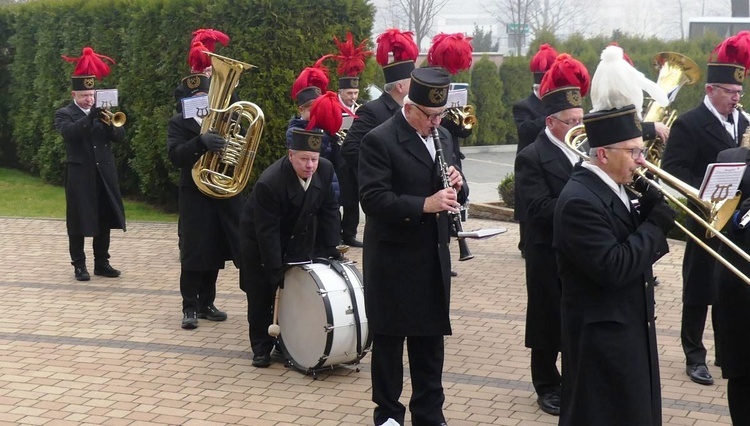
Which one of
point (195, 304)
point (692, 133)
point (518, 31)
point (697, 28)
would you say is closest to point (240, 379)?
point (195, 304)

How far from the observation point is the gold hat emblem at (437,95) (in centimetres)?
607

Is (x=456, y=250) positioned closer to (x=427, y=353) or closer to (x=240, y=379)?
(x=240, y=379)

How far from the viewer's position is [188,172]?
8.92 meters

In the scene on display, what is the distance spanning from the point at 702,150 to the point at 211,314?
4.25m

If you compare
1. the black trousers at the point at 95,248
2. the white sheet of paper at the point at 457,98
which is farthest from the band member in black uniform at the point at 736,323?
the black trousers at the point at 95,248

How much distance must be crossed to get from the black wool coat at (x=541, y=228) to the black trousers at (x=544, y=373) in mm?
113

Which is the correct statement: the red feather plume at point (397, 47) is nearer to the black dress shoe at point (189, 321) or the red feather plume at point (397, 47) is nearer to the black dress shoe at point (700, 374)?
the black dress shoe at point (189, 321)

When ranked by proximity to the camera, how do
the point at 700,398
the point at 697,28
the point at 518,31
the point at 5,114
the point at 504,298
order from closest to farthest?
the point at 700,398
the point at 504,298
the point at 5,114
the point at 697,28
the point at 518,31

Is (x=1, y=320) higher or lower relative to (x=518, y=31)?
lower

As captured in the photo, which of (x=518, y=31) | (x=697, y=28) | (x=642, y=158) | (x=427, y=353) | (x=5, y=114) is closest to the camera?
(x=642, y=158)

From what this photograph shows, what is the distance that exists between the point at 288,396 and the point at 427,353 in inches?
51.0

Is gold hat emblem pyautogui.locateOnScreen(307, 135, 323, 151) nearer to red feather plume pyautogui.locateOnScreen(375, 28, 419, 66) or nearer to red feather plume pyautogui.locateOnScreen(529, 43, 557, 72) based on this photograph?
red feather plume pyautogui.locateOnScreen(375, 28, 419, 66)

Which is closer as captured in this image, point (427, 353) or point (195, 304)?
point (427, 353)

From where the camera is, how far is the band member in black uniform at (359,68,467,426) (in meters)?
6.13
